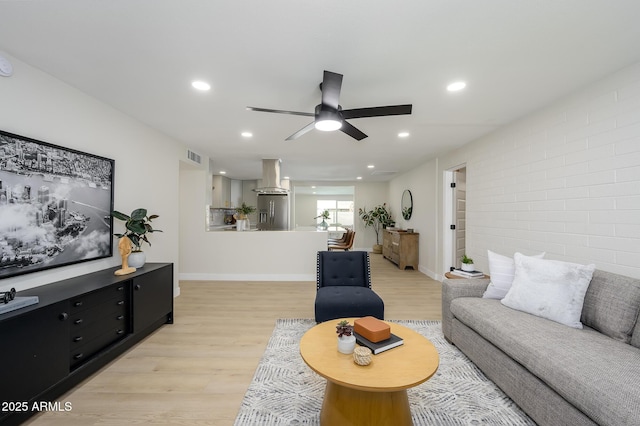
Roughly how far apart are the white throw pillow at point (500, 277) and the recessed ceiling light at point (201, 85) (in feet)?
10.3

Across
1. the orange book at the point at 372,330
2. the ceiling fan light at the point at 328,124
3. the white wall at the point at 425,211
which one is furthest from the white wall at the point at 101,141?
the white wall at the point at 425,211

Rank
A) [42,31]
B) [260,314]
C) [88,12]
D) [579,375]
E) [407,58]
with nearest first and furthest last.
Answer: [579,375] → [88,12] → [42,31] → [407,58] → [260,314]

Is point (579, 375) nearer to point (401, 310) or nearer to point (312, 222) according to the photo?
point (401, 310)

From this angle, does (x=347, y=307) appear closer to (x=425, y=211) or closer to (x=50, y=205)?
(x=50, y=205)

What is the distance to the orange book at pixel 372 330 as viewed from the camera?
5.63 ft

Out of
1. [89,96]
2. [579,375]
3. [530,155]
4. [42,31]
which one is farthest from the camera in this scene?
[530,155]

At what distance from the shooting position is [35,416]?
172 cm

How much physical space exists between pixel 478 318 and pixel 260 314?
2.48 m

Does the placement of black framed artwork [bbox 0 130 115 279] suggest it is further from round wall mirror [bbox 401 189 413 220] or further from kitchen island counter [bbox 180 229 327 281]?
round wall mirror [bbox 401 189 413 220]

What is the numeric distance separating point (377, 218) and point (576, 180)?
20.9 feet

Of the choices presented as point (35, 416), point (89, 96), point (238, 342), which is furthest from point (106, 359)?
point (89, 96)

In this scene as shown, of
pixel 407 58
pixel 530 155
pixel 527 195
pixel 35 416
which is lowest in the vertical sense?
pixel 35 416

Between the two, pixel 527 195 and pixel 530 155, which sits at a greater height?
pixel 530 155

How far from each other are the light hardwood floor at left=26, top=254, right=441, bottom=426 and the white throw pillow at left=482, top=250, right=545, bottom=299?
1074 millimetres
